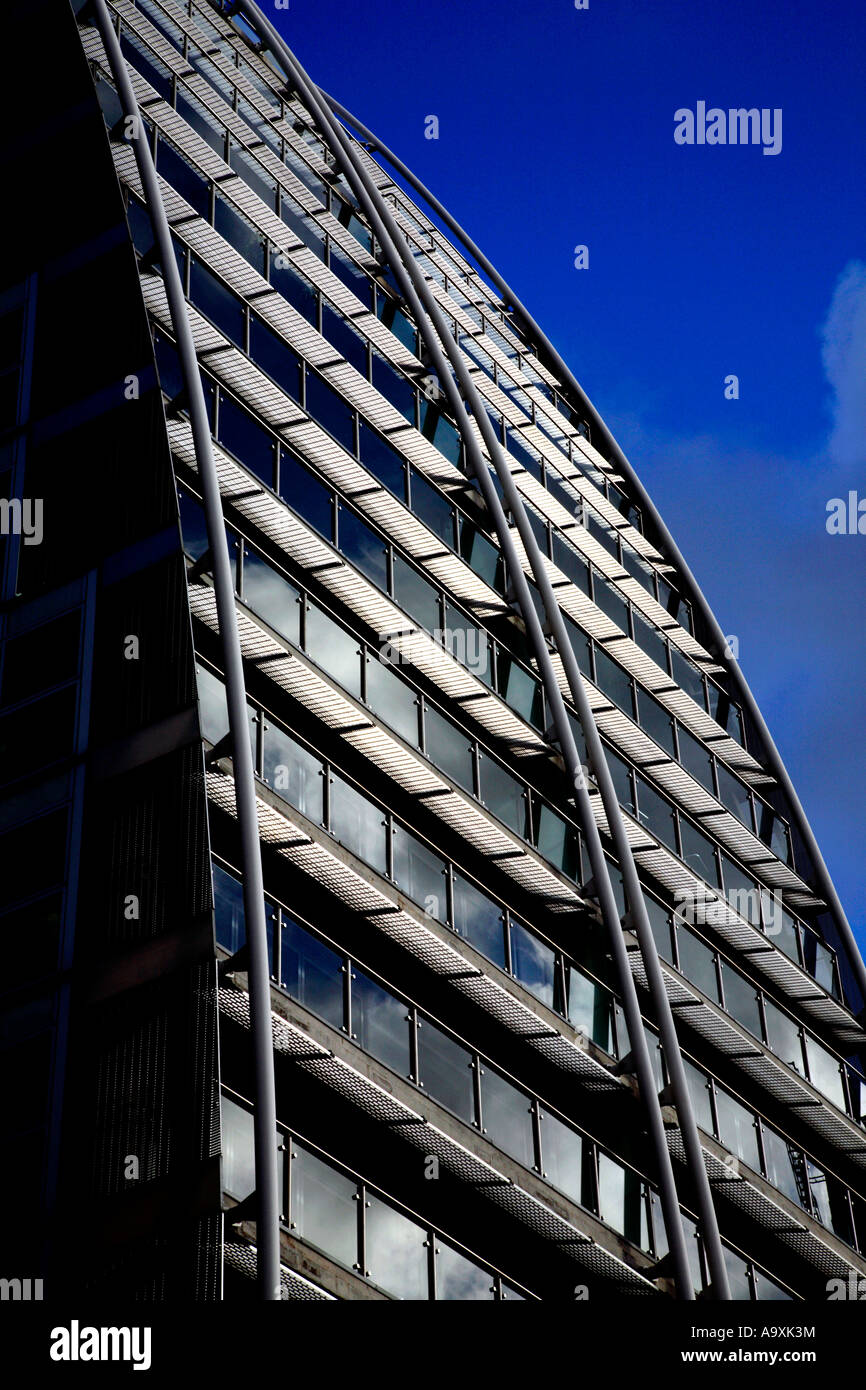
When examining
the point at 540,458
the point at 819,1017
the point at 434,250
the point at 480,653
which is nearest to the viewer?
the point at 480,653

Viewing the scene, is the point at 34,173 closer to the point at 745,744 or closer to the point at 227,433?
the point at 227,433

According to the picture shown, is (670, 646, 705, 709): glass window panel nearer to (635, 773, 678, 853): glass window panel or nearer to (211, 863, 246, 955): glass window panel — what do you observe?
(635, 773, 678, 853): glass window panel

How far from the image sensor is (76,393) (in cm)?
2408

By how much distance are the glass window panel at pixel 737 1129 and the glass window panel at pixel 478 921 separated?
254 inches

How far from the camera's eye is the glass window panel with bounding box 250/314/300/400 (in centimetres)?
2797

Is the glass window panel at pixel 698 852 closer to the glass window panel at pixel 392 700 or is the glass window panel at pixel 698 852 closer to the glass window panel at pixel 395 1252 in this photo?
the glass window panel at pixel 392 700

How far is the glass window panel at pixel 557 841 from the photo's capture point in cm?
2862

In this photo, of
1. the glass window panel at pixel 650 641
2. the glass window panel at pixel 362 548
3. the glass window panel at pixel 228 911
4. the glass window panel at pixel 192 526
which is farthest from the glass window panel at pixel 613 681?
the glass window panel at pixel 228 911

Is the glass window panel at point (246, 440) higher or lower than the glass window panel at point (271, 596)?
higher

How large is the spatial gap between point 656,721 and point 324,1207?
19.2 m

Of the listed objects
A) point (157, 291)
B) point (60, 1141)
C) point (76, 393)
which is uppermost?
point (157, 291)

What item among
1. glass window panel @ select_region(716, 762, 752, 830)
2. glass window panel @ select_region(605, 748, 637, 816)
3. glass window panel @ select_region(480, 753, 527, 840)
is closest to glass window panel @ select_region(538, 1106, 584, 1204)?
glass window panel @ select_region(480, 753, 527, 840)

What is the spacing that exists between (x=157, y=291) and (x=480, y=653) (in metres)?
8.68
